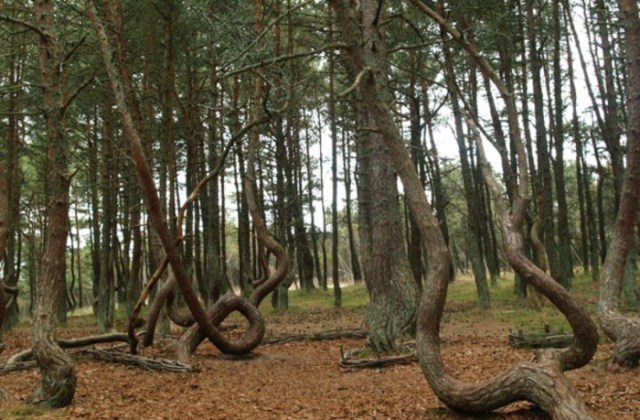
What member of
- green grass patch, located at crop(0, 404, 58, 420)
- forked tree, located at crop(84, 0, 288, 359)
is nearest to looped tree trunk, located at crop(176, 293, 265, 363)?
forked tree, located at crop(84, 0, 288, 359)

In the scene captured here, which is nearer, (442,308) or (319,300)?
(442,308)

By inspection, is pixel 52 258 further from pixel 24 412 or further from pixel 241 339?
pixel 241 339

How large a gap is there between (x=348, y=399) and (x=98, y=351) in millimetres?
5336

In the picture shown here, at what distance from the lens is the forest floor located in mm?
5590

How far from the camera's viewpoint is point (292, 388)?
24.4ft

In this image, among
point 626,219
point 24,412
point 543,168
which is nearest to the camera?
point 24,412

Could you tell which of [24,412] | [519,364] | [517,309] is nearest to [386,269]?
[519,364]

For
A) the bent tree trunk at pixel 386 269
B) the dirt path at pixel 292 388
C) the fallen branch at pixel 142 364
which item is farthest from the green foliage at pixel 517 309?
the fallen branch at pixel 142 364

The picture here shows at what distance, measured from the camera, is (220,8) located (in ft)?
42.9

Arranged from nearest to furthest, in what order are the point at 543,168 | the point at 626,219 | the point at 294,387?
1. the point at 626,219
2. the point at 294,387
3. the point at 543,168

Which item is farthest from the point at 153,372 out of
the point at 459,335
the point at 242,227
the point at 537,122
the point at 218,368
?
the point at 242,227

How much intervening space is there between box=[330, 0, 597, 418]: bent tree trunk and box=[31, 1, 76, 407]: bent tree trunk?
3726 mm

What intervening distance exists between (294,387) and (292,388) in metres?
0.07

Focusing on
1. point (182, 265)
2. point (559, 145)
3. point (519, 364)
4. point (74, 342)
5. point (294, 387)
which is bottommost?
point (294, 387)
